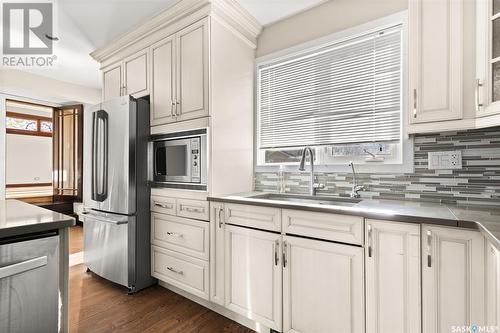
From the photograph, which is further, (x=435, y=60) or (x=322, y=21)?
(x=322, y=21)

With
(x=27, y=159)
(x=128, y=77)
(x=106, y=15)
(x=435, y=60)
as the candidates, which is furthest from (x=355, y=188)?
(x=27, y=159)

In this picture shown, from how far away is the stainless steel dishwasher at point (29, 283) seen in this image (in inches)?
33.1

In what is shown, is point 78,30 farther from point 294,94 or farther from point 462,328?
point 462,328

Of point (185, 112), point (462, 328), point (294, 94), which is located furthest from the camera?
point (294, 94)

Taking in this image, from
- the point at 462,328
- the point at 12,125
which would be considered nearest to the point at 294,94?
the point at 462,328

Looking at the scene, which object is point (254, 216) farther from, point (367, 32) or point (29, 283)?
point (367, 32)

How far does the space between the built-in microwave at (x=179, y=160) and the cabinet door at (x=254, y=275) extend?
1.78 feet

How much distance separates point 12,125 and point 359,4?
6.74 metres

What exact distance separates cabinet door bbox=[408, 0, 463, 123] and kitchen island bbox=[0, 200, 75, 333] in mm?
1911

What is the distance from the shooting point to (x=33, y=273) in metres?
0.90

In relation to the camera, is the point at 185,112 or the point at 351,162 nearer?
the point at 351,162

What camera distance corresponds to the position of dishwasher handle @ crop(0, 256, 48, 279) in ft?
2.68

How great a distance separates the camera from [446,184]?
5.26ft

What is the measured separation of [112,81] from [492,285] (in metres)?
3.52
